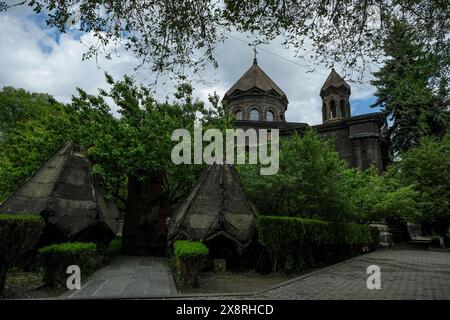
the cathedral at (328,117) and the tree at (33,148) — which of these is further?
the cathedral at (328,117)

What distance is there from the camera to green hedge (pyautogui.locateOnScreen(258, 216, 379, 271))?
10.9 metres

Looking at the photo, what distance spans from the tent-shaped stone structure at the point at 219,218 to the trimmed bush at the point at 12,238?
5981 millimetres

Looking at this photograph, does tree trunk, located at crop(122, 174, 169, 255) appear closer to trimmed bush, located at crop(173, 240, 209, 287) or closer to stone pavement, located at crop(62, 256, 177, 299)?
stone pavement, located at crop(62, 256, 177, 299)

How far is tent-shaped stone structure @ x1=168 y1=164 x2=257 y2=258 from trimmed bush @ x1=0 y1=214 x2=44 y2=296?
19.6 feet

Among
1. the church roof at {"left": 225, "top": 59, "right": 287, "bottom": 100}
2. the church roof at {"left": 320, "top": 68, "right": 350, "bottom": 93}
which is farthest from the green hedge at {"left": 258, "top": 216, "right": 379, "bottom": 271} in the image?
the church roof at {"left": 320, "top": 68, "right": 350, "bottom": 93}

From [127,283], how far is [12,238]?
11.5 ft

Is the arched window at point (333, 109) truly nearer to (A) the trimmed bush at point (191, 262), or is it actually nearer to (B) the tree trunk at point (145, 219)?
(B) the tree trunk at point (145, 219)

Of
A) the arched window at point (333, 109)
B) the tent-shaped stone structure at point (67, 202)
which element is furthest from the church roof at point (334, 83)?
the tent-shaped stone structure at point (67, 202)

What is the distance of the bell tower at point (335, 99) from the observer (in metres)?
41.8

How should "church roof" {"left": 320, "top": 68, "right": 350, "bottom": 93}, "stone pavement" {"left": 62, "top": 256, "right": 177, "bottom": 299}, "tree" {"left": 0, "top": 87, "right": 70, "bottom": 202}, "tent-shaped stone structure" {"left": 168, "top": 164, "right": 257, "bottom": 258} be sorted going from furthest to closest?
"church roof" {"left": 320, "top": 68, "right": 350, "bottom": 93}
"tree" {"left": 0, "top": 87, "right": 70, "bottom": 202}
"tent-shaped stone structure" {"left": 168, "top": 164, "right": 257, "bottom": 258}
"stone pavement" {"left": 62, "top": 256, "right": 177, "bottom": 299}

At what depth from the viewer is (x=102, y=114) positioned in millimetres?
17250
